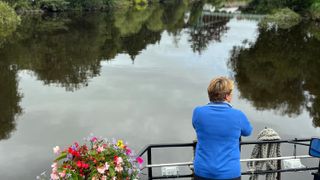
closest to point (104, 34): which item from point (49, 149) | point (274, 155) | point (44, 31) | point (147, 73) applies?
point (44, 31)

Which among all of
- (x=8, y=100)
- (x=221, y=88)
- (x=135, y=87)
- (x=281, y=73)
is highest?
(x=221, y=88)

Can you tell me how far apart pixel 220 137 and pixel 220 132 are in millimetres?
66

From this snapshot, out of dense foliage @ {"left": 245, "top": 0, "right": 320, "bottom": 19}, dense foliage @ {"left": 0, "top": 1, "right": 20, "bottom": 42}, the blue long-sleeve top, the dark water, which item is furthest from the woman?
dense foliage @ {"left": 245, "top": 0, "right": 320, "bottom": 19}

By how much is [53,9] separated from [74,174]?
85.8 meters

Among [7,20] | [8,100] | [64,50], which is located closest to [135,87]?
[8,100]

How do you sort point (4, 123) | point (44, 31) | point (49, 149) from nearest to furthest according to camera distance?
point (49, 149), point (4, 123), point (44, 31)

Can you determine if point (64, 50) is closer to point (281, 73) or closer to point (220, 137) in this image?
point (281, 73)

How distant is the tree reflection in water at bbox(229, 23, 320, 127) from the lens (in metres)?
24.1

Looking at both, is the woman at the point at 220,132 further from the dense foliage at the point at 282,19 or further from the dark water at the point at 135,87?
the dense foliage at the point at 282,19

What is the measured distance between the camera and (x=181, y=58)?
39.7 metres

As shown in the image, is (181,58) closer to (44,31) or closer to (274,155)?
(44,31)

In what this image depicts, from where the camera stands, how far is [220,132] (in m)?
4.93

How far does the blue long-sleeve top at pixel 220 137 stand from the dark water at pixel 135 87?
10.6m

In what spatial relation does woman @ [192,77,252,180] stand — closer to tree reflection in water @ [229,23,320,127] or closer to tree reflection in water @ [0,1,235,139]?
tree reflection in water @ [0,1,235,139]
